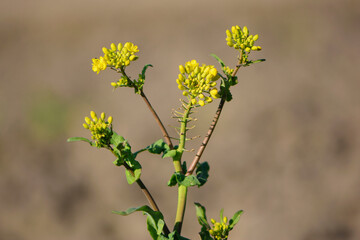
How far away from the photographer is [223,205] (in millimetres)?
4289

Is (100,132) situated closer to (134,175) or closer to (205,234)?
(134,175)

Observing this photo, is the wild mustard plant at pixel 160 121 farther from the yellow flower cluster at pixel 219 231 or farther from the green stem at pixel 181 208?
the yellow flower cluster at pixel 219 231

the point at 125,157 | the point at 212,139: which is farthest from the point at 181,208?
the point at 212,139

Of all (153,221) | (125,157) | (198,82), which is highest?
(198,82)

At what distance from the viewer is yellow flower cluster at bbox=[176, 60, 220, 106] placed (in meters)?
0.96

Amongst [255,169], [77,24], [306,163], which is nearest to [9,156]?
[77,24]

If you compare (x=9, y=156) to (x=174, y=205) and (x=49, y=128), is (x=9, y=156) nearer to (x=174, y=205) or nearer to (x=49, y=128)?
(x=49, y=128)

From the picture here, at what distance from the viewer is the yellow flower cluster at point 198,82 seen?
3.14 feet

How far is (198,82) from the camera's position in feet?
3.19

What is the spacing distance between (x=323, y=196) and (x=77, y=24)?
323cm

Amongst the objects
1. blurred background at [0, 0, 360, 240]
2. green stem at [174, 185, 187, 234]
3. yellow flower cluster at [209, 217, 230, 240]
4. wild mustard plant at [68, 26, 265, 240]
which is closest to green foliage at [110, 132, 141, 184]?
wild mustard plant at [68, 26, 265, 240]

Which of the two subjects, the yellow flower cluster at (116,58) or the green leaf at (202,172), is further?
the green leaf at (202,172)

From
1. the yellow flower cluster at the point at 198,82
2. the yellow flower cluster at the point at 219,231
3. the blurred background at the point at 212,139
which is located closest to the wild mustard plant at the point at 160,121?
the yellow flower cluster at the point at 198,82

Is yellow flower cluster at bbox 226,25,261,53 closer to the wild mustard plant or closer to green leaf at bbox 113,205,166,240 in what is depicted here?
the wild mustard plant
